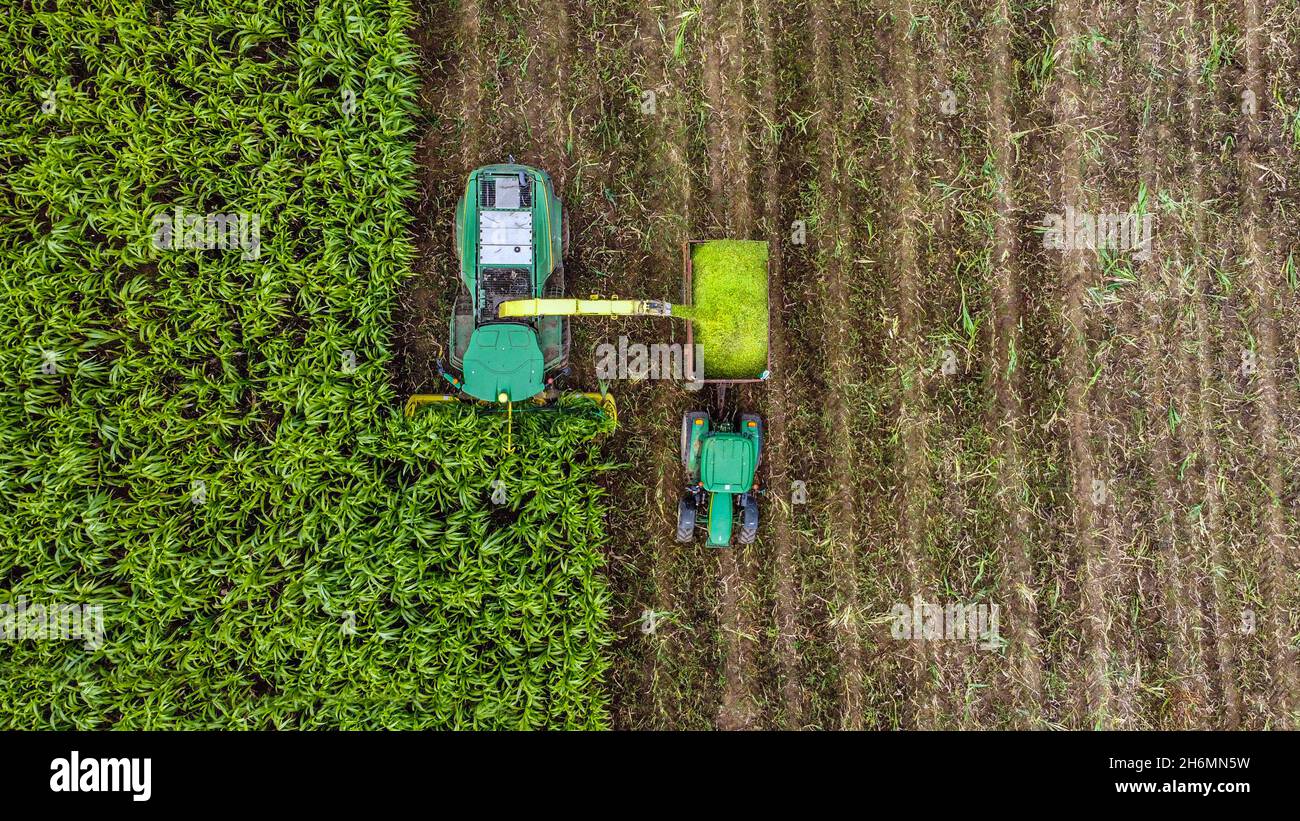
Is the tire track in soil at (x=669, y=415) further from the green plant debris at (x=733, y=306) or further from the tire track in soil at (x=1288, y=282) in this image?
the tire track in soil at (x=1288, y=282)

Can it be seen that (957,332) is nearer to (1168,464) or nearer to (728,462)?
(1168,464)

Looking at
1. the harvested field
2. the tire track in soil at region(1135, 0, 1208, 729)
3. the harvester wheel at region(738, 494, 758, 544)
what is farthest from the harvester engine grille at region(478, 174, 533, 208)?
the tire track in soil at region(1135, 0, 1208, 729)

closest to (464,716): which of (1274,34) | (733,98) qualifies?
(733,98)

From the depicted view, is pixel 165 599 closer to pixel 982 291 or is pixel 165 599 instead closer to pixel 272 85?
pixel 272 85

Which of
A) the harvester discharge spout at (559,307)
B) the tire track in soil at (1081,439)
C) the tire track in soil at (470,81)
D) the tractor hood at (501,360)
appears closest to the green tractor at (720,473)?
the harvester discharge spout at (559,307)

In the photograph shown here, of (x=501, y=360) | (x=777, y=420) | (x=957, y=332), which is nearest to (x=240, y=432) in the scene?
(x=501, y=360)

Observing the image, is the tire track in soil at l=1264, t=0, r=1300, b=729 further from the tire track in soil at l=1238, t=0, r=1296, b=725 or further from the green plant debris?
the green plant debris
